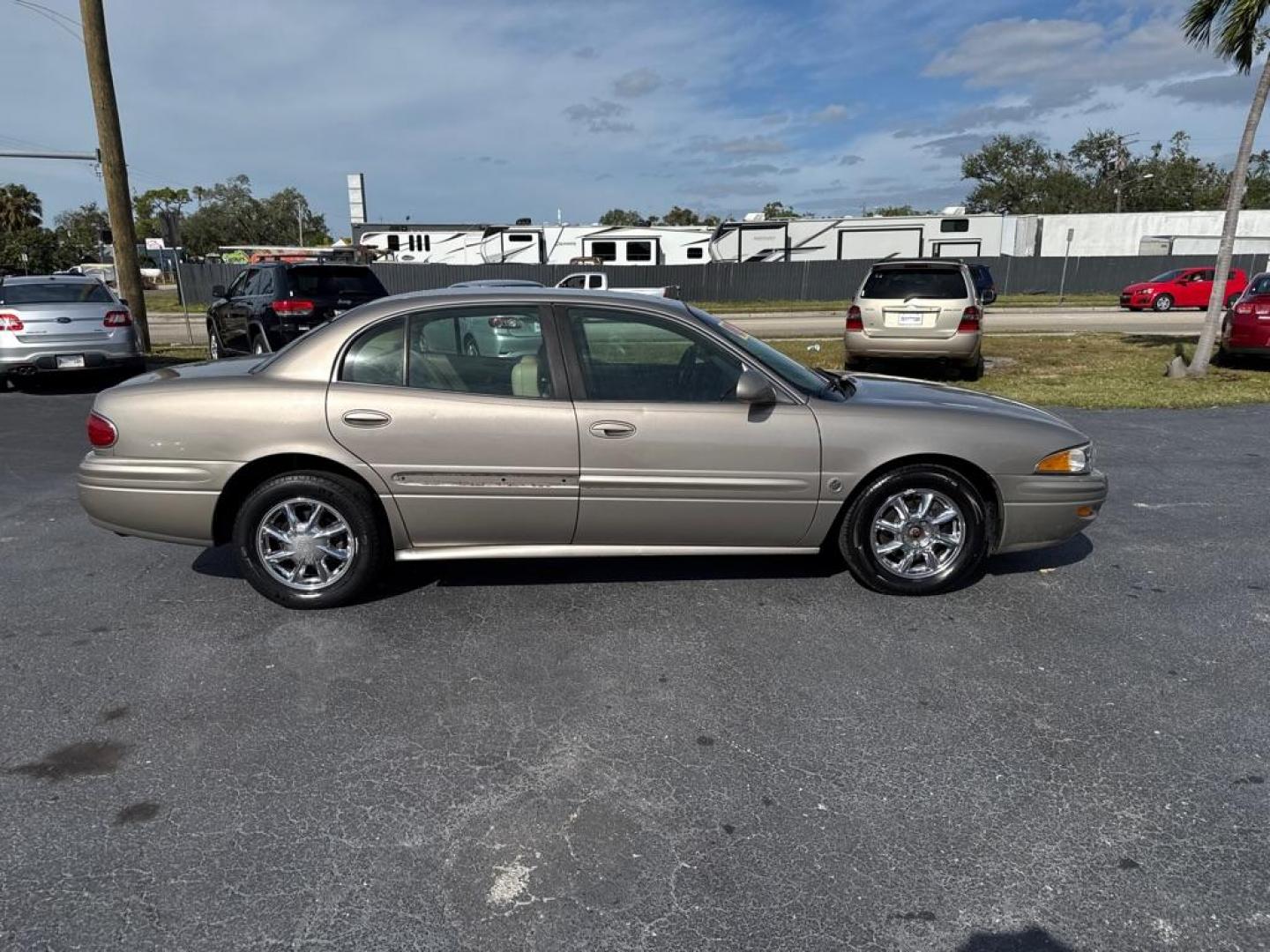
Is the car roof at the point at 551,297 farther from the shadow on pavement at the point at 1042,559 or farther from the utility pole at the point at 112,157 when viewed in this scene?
the utility pole at the point at 112,157

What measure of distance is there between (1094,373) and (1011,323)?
10.9 m

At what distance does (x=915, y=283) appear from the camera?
11.2 metres

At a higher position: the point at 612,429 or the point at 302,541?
the point at 612,429

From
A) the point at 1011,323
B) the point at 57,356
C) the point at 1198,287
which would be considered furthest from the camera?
the point at 1198,287

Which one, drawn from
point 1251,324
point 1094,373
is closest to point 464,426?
point 1094,373

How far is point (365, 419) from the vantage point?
3.94 metres

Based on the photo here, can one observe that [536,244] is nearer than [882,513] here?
No

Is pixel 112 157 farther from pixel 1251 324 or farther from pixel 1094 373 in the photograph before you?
pixel 1251 324

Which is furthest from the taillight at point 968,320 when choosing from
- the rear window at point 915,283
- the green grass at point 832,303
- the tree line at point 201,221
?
the tree line at point 201,221

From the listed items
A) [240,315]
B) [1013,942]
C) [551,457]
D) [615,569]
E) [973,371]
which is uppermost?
[240,315]

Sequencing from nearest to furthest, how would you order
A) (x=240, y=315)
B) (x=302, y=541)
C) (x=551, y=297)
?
(x=302, y=541), (x=551, y=297), (x=240, y=315)

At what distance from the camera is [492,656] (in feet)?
11.9

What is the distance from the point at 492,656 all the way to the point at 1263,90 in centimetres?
1255

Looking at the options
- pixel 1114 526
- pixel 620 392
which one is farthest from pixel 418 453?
pixel 1114 526
